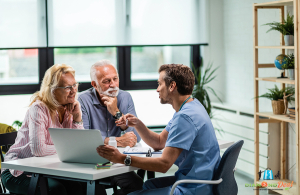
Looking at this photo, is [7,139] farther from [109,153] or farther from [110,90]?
[109,153]

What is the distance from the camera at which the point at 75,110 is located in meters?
2.66

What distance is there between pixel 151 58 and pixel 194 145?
10.3 ft

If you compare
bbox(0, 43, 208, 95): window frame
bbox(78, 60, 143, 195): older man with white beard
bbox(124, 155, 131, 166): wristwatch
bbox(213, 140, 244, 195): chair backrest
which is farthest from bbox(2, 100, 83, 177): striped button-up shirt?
bbox(0, 43, 208, 95): window frame

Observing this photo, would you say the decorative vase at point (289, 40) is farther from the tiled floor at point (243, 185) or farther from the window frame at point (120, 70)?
the window frame at point (120, 70)

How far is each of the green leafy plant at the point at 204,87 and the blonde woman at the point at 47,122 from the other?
2.24 m

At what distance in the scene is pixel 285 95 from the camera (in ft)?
11.7

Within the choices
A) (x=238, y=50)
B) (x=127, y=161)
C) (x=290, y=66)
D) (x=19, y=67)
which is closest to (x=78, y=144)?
(x=127, y=161)

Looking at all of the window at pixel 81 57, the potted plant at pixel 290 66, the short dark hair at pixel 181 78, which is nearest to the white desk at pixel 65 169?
the short dark hair at pixel 181 78

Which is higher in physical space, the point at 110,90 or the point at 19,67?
the point at 19,67

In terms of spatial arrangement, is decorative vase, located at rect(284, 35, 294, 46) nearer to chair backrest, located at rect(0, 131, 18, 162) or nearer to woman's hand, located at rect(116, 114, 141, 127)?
woman's hand, located at rect(116, 114, 141, 127)

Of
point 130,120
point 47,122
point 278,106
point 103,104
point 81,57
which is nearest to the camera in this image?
point 47,122

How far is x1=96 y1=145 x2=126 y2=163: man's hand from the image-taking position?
204cm

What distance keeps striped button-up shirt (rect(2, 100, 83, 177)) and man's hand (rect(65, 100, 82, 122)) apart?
0.11 meters

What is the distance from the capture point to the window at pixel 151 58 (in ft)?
16.6
